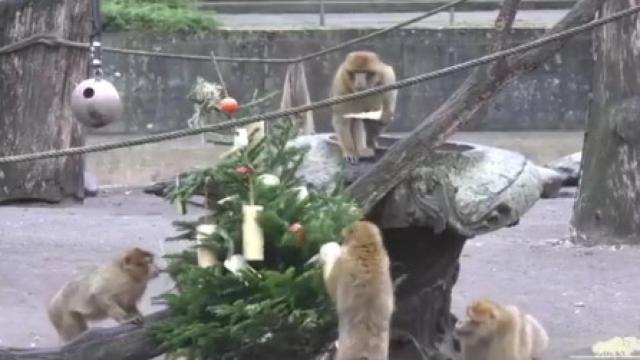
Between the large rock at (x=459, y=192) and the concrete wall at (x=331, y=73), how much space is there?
11.0 metres

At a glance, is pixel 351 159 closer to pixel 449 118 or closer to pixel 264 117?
pixel 449 118

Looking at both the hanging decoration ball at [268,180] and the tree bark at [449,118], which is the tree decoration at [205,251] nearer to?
the hanging decoration ball at [268,180]

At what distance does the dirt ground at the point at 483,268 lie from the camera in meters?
8.44

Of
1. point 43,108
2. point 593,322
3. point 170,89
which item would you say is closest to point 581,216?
point 593,322

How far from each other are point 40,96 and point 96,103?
5319mm

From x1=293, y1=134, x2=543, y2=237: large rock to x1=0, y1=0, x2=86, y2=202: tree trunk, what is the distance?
19.2ft

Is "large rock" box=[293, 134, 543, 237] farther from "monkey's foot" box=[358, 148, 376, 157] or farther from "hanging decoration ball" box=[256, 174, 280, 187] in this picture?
"monkey's foot" box=[358, 148, 376, 157]

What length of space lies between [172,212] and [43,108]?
1405 mm

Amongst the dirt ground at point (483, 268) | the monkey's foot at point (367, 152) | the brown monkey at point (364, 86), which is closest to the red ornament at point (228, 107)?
the monkey's foot at point (367, 152)

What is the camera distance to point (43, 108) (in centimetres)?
1277

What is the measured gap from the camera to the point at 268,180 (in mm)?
6289

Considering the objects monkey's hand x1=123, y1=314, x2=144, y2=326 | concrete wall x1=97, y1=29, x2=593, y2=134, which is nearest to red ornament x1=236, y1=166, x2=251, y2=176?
monkey's hand x1=123, y1=314, x2=144, y2=326

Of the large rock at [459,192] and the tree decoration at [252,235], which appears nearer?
the tree decoration at [252,235]

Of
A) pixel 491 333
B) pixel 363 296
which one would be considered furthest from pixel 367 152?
pixel 363 296
